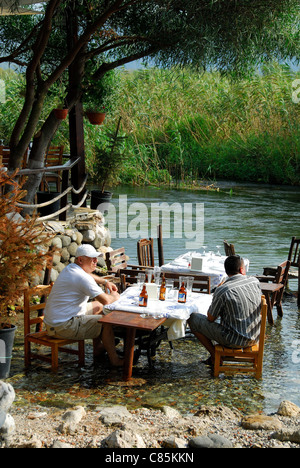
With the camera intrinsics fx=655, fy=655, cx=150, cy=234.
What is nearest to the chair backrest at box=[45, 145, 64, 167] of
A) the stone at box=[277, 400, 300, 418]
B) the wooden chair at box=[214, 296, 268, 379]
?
the wooden chair at box=[214, 296, 268, 379]

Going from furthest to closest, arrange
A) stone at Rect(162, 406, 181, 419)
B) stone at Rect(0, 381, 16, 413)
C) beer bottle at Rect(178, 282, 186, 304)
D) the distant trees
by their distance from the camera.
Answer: the distant trees, beer bottle at Rect(178, 282, 186, 304), stone at Rect(162, 406, 181, 419), stone at Rect(0, 381, 16, 413)

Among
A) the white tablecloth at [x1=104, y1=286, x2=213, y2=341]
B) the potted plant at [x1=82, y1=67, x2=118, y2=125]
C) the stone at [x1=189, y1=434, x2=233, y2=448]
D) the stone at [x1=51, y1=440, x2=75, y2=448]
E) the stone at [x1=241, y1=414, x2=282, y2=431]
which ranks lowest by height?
the stone at [x1=241, y1=414, x2=282, y2=431]

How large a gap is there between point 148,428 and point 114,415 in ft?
0.98

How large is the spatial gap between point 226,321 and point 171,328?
483 millimetres

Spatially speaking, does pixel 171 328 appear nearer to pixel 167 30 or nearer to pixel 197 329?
pixel 197 329

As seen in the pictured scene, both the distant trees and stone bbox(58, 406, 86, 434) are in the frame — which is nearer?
stone bbox(58, 406, 86, 434)

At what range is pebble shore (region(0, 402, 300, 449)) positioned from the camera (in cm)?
407

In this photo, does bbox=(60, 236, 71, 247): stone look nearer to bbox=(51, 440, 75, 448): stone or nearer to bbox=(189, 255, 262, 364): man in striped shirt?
bbox=(189, 255, 262, 364): man in striped shirt

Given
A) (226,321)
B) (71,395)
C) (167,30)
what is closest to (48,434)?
(71,395)

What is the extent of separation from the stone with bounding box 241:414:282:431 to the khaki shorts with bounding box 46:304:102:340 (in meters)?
1.70

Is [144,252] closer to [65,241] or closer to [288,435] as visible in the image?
[65,241]

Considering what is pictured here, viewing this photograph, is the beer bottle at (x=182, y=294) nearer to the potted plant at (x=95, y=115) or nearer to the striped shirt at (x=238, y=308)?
the striped shirt at (x=238, y=308)

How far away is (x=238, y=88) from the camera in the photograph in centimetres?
2355

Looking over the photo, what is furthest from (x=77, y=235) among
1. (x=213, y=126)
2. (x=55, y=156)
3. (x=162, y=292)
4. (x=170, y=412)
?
(x=213, y=126)
